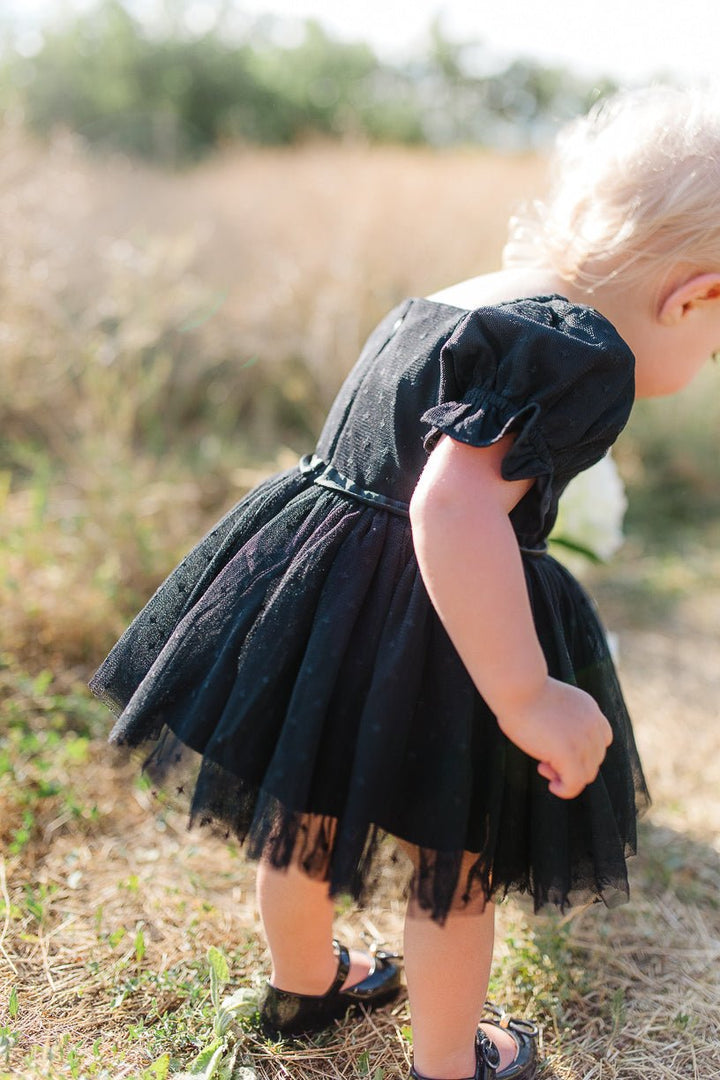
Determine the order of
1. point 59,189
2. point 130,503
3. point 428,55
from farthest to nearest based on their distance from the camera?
point 428,55
point 59,189
point 130,503

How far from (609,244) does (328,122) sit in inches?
483

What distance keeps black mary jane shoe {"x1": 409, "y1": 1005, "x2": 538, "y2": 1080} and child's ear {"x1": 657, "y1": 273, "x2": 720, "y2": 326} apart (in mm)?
991

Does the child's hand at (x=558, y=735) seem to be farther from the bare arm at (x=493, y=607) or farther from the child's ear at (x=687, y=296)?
the child's ear at (x=687, y=296)

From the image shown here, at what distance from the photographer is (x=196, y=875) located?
66.0 inches

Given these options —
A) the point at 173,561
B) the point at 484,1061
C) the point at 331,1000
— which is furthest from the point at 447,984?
the point at 173,561

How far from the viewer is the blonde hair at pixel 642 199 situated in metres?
1.12

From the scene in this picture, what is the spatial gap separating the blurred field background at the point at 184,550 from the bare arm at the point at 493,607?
0.62 metres

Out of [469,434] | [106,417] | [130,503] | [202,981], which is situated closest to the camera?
[469,434]

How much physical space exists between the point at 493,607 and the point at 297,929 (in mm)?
603

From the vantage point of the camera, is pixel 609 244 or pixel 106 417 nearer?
pixel 609 244

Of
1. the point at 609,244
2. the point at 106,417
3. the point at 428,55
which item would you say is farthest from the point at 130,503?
the point at 428,55

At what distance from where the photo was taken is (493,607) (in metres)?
0.96

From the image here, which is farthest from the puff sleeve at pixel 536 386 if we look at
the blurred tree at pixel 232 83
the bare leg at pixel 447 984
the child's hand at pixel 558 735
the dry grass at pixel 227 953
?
the blurred tree at pixel 232 83

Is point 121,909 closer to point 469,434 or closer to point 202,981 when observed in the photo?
point 202,981
